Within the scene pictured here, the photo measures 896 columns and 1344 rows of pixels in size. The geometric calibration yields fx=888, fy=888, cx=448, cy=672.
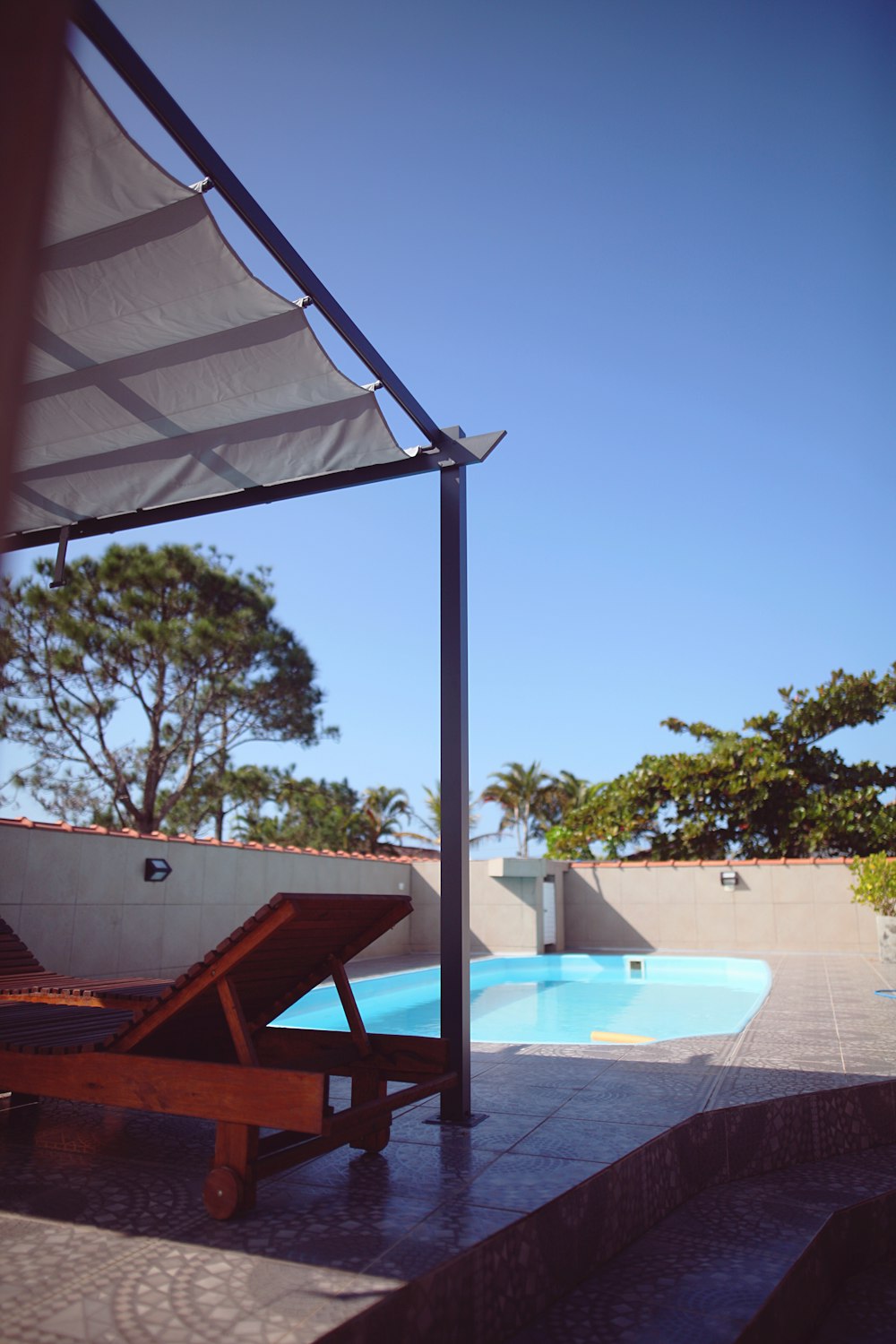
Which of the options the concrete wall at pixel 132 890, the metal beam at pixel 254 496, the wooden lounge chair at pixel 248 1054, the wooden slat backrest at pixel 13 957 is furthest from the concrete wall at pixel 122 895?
the wooden lounge chair at pixel 248 1054

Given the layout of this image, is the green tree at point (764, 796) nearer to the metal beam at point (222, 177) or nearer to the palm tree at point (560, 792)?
the metal beam at point (222, 177)

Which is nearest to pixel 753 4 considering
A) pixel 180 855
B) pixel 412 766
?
pixel 180 855

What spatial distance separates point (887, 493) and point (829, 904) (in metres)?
7.05

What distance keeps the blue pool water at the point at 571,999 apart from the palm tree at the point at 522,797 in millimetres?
26740

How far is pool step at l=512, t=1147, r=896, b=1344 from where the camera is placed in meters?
2.74

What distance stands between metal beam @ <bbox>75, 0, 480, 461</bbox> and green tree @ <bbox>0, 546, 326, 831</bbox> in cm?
1786

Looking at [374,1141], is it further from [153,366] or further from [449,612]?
[153,366]

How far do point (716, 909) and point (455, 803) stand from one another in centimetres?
1230

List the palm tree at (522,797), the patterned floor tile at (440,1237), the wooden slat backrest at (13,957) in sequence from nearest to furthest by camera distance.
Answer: the patterned floor tile at (440,1237), the wooden slat backrest at (13,957), the palm tree at (522,797)

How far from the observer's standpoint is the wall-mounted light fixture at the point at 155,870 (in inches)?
356

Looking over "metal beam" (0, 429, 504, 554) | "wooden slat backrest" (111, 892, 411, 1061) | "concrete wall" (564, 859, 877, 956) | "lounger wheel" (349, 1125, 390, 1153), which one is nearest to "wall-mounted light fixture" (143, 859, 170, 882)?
"metal beam" (0, 429, 504, 554)

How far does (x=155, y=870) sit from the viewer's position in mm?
9094

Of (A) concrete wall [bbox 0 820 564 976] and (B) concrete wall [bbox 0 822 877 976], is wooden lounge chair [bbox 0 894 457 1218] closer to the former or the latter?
(A) concrete wall [bbox 0 820 564 976]

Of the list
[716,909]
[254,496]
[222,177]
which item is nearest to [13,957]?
[254,496]
